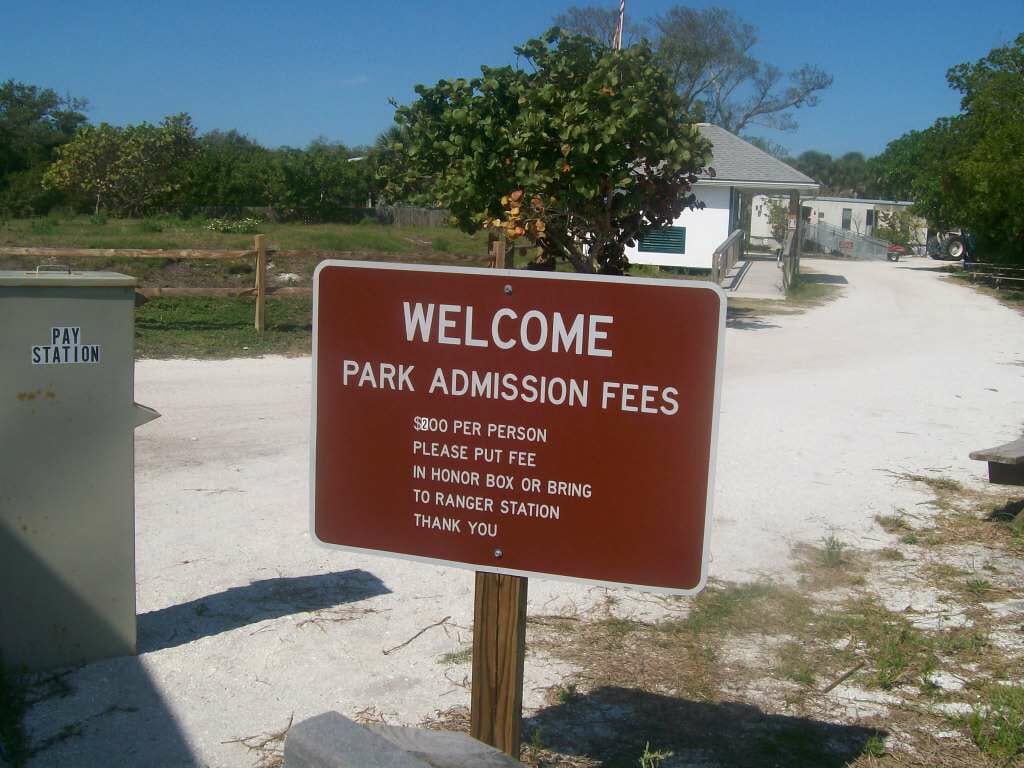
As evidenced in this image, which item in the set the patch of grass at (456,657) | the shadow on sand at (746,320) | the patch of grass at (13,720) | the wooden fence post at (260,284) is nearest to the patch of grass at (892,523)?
the patch of grass at (456,657)

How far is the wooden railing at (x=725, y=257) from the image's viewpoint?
24062 millimetres

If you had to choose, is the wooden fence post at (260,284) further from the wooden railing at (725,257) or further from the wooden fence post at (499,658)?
the wooden fence post at (499,658)

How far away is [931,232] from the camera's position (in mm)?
50469

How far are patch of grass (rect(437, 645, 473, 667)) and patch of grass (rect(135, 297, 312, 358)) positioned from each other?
28.3 ft

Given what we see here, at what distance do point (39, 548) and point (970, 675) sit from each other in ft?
12.5

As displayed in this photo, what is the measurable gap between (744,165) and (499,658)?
31.1 metres

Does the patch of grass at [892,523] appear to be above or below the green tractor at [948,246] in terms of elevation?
below

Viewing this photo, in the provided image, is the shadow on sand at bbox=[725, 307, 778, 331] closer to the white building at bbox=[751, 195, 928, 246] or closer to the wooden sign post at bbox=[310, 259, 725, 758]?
the wooden sign post at bbox=[310, 259, 725, 758]

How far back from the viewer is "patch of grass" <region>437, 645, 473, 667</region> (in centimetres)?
447

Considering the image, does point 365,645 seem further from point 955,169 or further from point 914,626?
point 955,169

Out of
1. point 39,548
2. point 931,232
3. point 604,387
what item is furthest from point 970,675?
point 931,232

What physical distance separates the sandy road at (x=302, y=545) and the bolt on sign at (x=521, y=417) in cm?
146

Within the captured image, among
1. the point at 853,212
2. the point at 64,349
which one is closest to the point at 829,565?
the point at 64,349

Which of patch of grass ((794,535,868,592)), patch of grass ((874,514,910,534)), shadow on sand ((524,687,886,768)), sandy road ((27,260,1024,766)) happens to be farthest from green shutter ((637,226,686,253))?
shadow on sand ((524,687,886,768))
